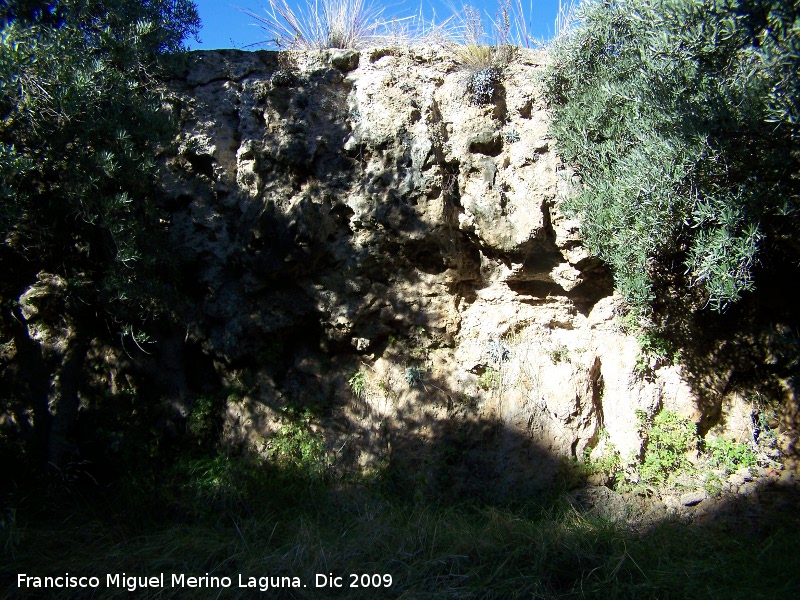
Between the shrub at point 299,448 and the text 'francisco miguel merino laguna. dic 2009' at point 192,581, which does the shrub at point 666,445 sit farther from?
the shrub at point 299,448

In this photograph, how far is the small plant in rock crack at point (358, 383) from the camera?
568 cm

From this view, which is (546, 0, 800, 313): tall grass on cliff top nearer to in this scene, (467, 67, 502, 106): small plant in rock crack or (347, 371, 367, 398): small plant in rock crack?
(467, 67, 502, 106): small plant in rock crack

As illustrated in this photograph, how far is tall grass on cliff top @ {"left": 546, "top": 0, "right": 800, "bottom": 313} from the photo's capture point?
11.9 ft

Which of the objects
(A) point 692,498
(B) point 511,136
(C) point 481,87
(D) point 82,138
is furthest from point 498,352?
(D) point 82,138

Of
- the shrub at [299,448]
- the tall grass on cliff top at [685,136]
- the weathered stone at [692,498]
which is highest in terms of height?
the tall grass on cliff top at [685,136]

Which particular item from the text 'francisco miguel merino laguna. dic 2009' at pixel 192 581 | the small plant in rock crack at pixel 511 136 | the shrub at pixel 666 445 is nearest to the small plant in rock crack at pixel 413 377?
the text 'francisco miguel merino laguna. dic 2009' at pixel 192 581

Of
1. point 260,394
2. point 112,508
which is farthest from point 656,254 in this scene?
point 112,508

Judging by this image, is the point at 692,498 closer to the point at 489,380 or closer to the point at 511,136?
the point at 489,380

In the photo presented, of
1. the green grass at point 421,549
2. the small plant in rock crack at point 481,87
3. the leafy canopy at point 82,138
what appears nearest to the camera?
the green grass at point 421,549

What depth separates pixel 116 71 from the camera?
489cm

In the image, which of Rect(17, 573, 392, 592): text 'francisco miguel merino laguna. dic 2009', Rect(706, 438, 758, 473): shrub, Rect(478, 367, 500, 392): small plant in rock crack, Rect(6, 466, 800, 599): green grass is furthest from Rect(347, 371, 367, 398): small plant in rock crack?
Rect(706, 438, 758, 473): shrub

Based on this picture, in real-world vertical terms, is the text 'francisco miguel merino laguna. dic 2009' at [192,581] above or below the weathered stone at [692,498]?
below

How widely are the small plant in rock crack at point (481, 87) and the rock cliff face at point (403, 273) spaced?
0.07 ft

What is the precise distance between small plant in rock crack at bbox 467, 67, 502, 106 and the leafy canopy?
284 cm
